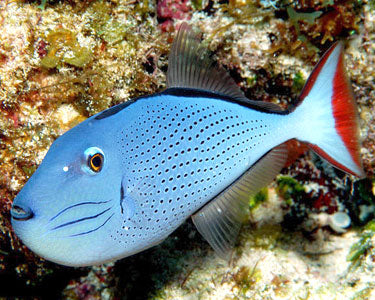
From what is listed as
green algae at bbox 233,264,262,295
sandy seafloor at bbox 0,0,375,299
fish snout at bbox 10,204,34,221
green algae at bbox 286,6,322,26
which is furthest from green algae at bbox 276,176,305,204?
fish snout at bbox 10,204,34,221

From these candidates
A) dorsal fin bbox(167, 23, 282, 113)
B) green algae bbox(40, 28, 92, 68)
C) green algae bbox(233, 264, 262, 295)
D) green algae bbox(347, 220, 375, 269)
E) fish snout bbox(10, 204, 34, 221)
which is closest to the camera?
fish snout bbox(10, 204, 34, 221)

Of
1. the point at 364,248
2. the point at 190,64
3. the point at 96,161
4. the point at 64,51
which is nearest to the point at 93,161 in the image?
the point at 96,161

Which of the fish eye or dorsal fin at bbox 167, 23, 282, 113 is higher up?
dorsal fin at bbox 167, 23, 282, 113

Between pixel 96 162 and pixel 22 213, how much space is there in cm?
46

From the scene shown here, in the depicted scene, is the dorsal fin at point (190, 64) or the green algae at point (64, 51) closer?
the dorsal fin at point (190, 64)

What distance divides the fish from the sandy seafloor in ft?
2.98

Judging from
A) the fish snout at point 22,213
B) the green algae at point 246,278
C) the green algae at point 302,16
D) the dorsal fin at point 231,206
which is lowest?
the green algae at point 246,278

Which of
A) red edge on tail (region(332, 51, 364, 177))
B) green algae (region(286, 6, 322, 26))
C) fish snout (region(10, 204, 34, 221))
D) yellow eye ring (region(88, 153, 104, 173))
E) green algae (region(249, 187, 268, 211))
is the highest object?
green algae (region(286, 6, 322, 26))

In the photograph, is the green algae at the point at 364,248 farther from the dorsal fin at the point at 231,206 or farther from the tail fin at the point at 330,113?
the dorsal fin at the point at 231,206

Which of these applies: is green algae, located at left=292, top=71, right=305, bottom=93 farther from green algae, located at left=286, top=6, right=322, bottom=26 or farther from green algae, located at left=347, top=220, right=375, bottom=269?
green algae, located at left=347, top=220, right=375, bottom=269

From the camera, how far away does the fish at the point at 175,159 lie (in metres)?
1.61

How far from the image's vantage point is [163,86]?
2.94 m

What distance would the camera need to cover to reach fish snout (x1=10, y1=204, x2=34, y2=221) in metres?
1.55

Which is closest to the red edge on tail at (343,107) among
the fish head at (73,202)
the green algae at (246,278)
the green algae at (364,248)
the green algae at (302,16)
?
the green algae at (302,16)
